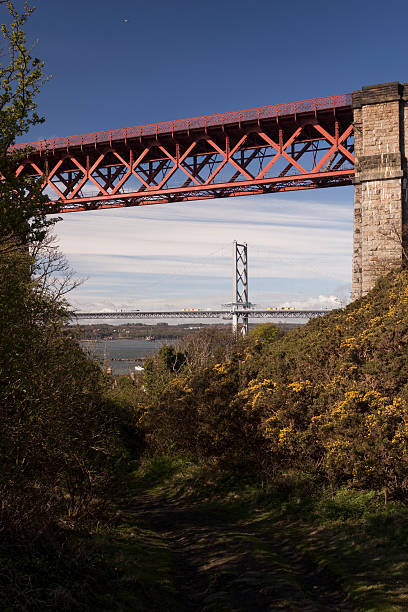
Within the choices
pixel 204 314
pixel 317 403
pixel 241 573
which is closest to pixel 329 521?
pixel 241 573

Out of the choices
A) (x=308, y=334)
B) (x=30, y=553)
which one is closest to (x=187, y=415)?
(x=308, y=334)

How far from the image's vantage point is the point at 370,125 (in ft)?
81.0

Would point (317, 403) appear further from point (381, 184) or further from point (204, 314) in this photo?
point (204, 314)

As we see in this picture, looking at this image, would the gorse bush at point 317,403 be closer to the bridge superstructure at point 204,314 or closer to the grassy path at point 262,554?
the grassy path at point 262,554

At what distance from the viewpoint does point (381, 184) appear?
2420 centimetres

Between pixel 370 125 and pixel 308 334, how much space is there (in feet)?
33.8

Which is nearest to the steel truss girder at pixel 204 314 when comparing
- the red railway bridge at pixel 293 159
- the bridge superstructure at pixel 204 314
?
the bridge superstructure at pixel 204 314

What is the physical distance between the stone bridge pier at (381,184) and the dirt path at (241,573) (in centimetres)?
1359

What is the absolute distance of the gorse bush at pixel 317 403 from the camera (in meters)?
15.0

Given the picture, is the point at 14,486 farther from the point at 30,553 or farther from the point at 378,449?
the point at 378,449

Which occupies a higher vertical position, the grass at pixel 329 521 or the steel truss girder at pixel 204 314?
the steel truss girder at pixel 204 314

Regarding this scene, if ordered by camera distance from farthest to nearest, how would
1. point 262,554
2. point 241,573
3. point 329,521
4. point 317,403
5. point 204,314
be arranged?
→ point 204,314 < point 317,403 < point 329,521 < point 262,554 < point 241,573

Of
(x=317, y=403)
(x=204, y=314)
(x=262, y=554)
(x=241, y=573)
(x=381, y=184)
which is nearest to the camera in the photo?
(x=241, y=573)

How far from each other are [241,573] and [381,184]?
731 inches
